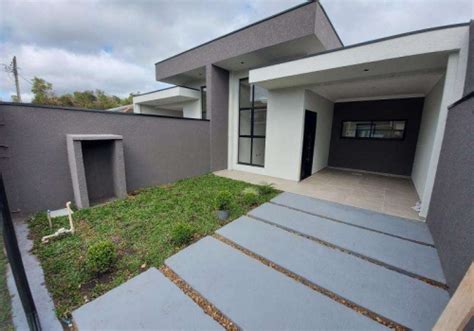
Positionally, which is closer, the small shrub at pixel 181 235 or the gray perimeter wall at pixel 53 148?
the small shrub at pixel 181 235

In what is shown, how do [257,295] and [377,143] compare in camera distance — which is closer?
[257,295]

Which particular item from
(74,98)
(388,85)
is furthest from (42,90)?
(388,85)

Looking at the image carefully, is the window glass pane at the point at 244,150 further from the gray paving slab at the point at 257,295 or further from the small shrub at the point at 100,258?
the small shrub at the point at 100,258

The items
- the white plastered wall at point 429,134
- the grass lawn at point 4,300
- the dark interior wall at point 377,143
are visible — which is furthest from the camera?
the dark interior wall at point 377,143

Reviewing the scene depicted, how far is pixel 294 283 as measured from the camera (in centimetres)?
190

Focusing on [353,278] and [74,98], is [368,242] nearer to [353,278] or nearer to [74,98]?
[353,278]

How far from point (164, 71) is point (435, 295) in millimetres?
10210

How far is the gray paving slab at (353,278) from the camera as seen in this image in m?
1.59

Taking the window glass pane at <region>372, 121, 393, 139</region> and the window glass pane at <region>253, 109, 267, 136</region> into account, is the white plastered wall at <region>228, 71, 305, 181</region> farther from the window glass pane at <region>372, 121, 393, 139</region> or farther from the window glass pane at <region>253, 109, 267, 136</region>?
the window glass pane at <region>372, 121, 393, 139</region>

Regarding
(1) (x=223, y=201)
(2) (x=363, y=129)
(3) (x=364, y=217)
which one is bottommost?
(3) (x=364, y=217)

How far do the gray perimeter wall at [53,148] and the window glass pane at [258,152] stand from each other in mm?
3471

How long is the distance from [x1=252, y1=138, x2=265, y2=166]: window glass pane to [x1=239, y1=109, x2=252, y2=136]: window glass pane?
520 millimetres

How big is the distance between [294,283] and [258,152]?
5.71 metres

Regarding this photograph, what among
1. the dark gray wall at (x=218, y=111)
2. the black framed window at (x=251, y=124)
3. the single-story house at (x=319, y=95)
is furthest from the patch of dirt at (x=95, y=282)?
the black framed window at (x=251, y=124)
